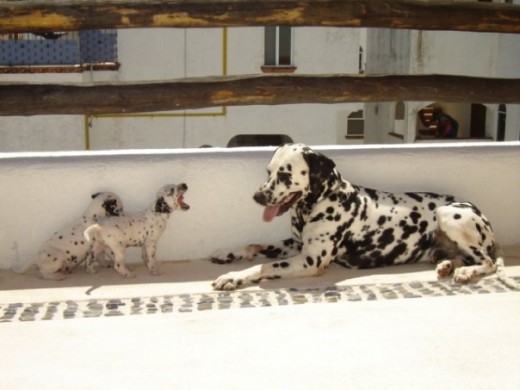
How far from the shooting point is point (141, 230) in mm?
6879

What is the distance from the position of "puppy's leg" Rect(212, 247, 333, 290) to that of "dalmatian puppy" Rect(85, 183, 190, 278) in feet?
2.39

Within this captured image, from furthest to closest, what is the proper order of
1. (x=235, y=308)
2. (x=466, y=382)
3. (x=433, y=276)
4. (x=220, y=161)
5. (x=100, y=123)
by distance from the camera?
(x=100, y=123)
(x=220, y=161)
(x=433, y=276)
(x=235, y=308)
(x=466, y=382)

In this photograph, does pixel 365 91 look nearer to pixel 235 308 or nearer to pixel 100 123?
pixel 235 308

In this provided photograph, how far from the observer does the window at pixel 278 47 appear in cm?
2162

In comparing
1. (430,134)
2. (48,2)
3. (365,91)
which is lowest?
(430,134)

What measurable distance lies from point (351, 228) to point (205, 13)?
254cm

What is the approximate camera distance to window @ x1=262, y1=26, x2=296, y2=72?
21.6m

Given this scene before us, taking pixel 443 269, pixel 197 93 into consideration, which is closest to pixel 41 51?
pixel 197 93

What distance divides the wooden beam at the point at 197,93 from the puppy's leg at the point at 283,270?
6.16 ft

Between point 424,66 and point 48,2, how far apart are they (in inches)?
606

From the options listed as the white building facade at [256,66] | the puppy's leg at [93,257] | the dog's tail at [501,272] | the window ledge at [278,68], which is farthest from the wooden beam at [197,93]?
the window ledge at [278,68]

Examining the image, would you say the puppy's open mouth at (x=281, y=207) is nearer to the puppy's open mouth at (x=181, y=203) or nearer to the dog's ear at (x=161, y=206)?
the puppy's open mouth at (x=181, y=203)

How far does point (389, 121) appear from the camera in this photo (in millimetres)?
23734

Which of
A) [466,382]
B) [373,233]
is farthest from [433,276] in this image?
[466,382]
